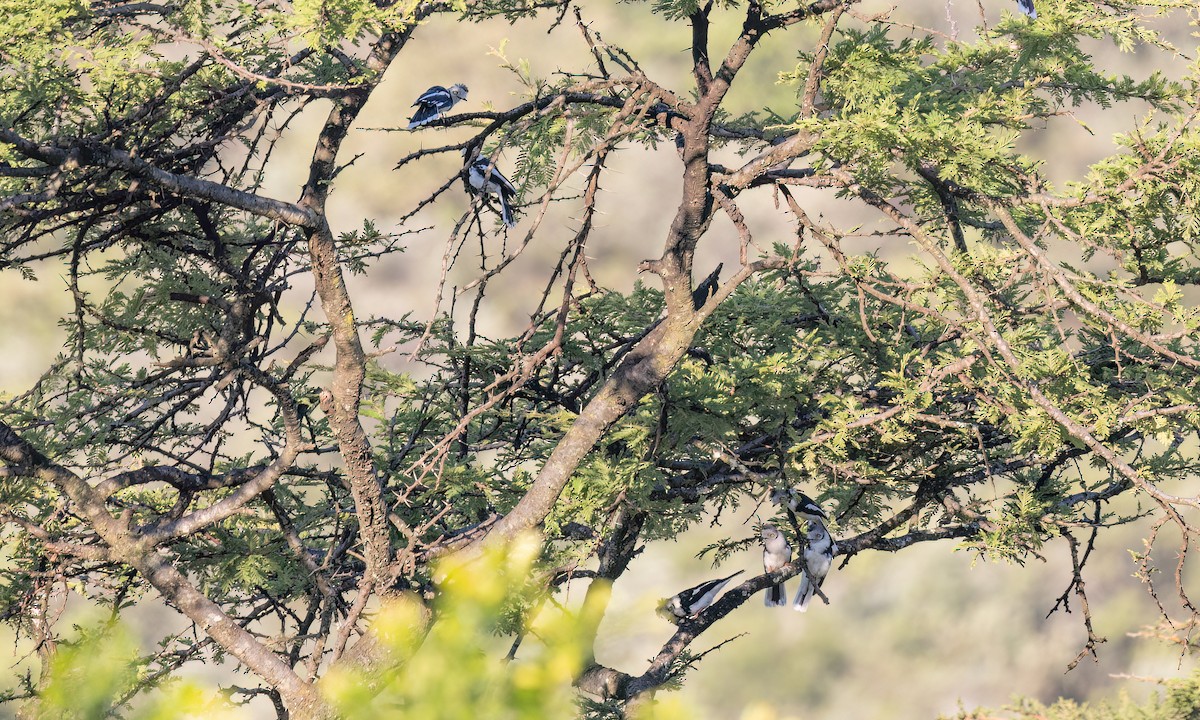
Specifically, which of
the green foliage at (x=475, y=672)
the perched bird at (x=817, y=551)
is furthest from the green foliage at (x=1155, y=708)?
the green foliage at (x=475, y=672)

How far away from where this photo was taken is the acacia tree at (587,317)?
5.21 metres

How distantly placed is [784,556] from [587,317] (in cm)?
259

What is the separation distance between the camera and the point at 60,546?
549 centimetres

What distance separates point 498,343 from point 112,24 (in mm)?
3003

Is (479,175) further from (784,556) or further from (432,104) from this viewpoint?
(784,556)

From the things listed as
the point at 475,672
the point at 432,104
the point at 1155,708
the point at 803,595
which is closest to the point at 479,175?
the point at 432,104

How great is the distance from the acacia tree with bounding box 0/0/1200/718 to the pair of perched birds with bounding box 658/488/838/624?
0.90 feet

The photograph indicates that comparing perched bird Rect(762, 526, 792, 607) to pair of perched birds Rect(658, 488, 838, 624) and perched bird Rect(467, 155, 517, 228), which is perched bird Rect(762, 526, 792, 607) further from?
perched bird Rect(467, 155, 517, 228)

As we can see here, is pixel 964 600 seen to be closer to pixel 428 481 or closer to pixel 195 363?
pixel 428 481

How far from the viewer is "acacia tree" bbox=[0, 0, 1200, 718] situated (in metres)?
5.21

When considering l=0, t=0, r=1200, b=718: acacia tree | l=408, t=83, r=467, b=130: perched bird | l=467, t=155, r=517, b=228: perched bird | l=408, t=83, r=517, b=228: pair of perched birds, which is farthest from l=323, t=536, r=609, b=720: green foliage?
l=408, t=83, r=467, b=130: perched bird

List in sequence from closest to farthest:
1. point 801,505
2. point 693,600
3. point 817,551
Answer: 1. point 801,505
2. point 817,551
3. point 693,600

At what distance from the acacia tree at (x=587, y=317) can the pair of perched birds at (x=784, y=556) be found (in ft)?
0.90

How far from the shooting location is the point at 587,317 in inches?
295
